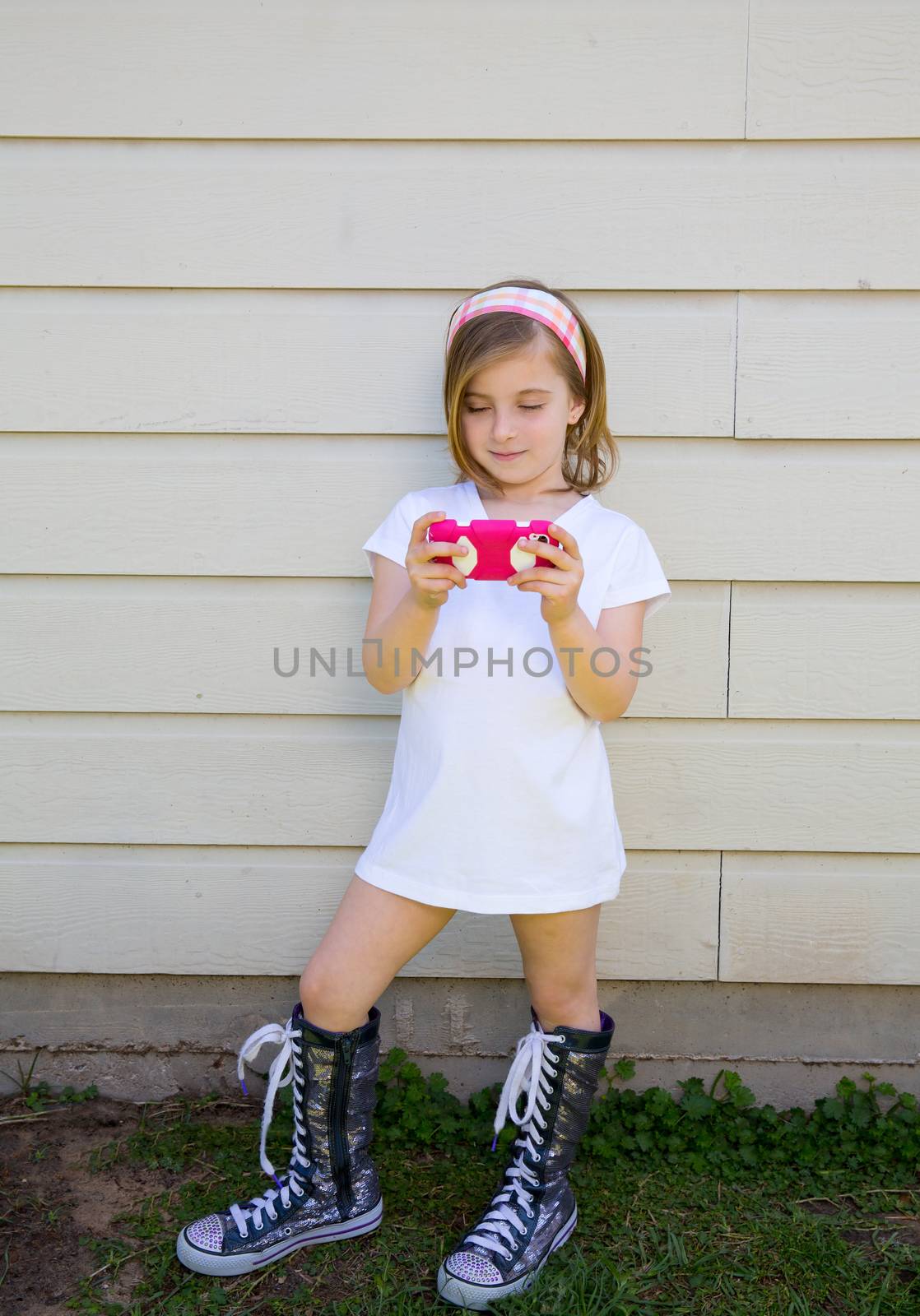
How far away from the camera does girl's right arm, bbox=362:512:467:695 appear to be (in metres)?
1.63

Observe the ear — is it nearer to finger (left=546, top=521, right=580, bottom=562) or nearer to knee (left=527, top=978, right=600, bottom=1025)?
finger (left=546, top=521, right=580, bottom=562)

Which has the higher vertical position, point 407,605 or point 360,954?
point 407,605

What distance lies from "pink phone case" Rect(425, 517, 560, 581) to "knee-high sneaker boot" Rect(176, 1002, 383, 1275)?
34.3 inches

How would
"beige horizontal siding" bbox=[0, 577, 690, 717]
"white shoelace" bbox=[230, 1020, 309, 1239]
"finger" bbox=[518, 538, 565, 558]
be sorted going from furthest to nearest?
"beige horizontal siding" bbox=[0, 577, 690, 717]
"white shoelace" bbox=[230, 1020, 309, 1239]
"finger" bbox=[518, 538, 565, 558]

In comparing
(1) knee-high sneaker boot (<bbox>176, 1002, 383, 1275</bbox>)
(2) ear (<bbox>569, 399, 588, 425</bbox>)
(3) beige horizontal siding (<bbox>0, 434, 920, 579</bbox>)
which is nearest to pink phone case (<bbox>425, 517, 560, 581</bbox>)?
(2) ear (<bbox>569, 399, 588, 425</bbox>)

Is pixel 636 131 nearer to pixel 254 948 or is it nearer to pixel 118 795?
pixel 118 795

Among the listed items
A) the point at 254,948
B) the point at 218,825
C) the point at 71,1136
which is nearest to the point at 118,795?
the point at 218,825

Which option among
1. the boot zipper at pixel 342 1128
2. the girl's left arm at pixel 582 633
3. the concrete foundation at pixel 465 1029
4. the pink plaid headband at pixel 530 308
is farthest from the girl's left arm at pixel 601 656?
the concrete foundation at pixel 465 1029

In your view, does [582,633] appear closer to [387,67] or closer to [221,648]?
[221,648]

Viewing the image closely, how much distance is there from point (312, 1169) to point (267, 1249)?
0.15m

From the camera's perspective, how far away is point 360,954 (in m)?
1.83

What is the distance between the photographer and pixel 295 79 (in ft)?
6.69

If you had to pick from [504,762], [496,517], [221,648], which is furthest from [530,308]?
[221,648]

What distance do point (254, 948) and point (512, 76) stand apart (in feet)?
6.21
